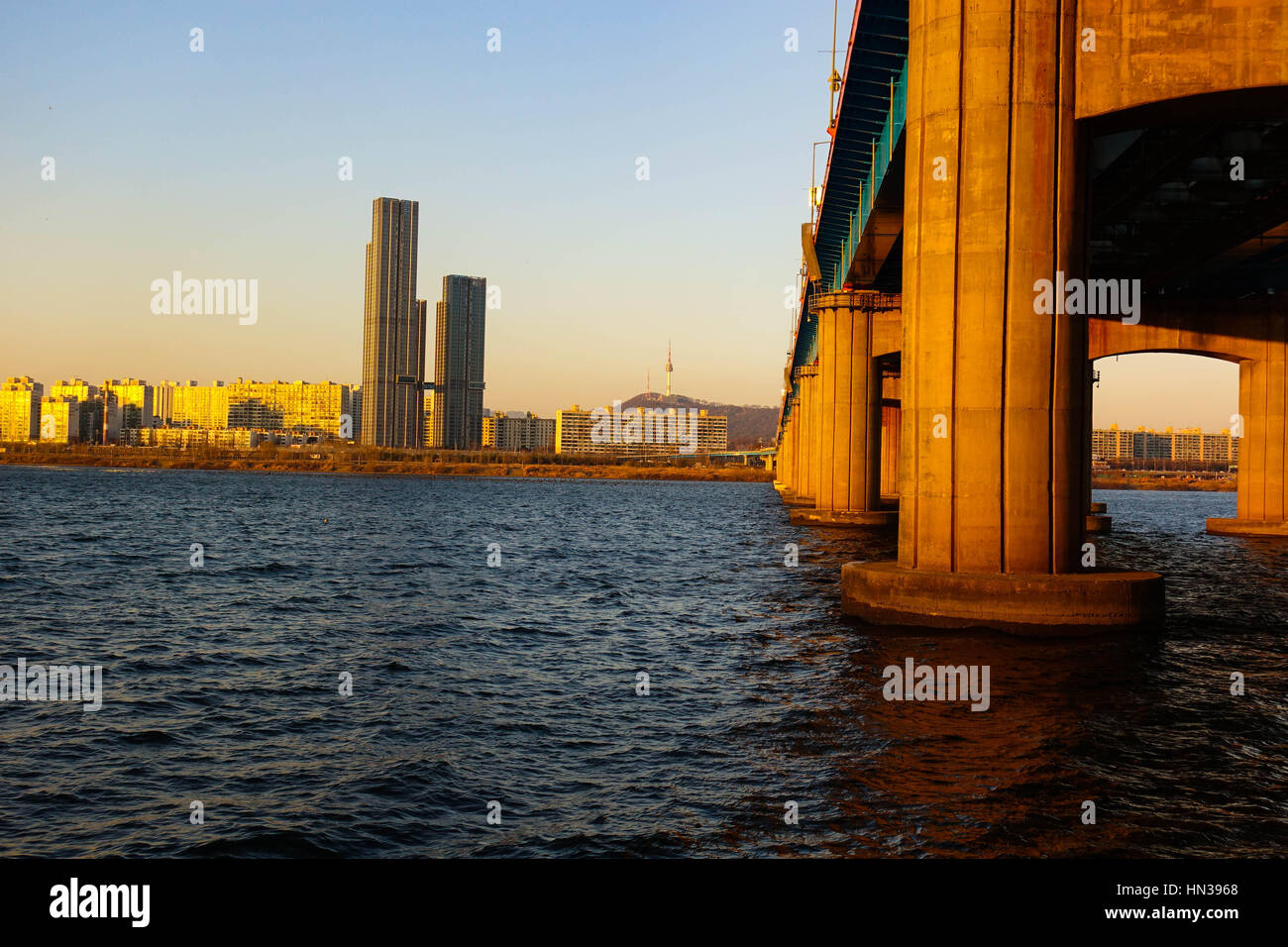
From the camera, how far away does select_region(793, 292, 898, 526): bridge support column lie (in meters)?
54.4

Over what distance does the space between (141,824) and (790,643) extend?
499 inches

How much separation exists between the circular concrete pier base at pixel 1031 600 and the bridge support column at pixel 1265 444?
36.6m

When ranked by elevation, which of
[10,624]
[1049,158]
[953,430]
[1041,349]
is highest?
[1049,158]

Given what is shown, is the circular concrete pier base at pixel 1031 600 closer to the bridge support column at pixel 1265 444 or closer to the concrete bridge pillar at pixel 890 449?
the bridge support column at pixel 1265 444

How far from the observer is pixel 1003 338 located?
66.7 ft

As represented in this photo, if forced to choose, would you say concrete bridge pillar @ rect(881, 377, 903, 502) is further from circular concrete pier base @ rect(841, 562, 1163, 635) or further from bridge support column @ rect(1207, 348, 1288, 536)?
circular concrete pier base @ rect(841, 562, 1163, 635)

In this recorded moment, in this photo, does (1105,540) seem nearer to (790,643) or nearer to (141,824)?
(790,643)

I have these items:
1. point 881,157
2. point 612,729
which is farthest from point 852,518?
point 612,729

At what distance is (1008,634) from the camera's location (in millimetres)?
19703

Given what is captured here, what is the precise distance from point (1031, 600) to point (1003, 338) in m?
5.02

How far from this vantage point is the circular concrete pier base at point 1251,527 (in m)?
52.2

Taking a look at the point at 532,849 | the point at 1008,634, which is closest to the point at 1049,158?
the point at 1008,634
